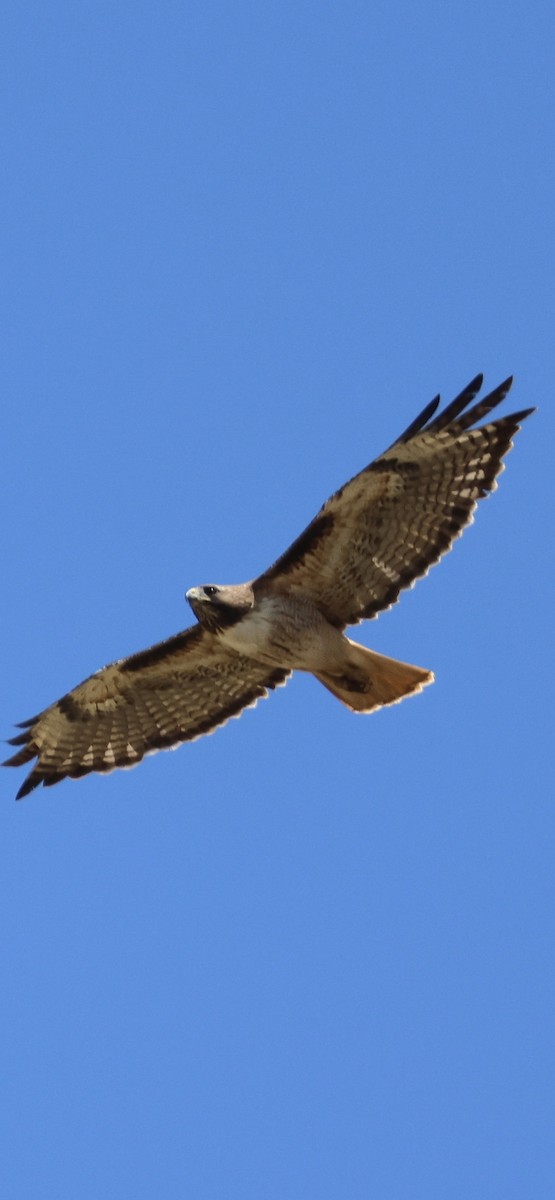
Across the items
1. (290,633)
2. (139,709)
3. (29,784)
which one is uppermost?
(29,784)

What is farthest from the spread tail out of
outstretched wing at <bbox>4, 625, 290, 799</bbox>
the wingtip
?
the wingtip

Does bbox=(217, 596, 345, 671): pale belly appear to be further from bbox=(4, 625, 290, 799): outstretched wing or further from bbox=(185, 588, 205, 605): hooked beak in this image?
bbox=(4, 625, 290, 799): outstretched wing

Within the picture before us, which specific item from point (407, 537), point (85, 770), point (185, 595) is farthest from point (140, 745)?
point (407, 537)

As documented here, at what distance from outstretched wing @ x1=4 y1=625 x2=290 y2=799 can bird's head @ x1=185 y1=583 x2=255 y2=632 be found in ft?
2.38

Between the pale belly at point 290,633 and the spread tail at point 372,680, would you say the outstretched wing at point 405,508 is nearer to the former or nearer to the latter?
the pale belly at point 290,633

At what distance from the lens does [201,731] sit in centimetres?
1341

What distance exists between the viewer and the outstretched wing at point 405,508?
11977 millimetres

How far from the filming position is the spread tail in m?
12.2

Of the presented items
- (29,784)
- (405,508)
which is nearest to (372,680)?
(405,508)

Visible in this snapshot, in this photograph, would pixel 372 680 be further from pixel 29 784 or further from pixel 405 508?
pixel 29 784

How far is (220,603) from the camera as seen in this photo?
12.1m

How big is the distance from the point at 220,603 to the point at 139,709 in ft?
Result: 5.46

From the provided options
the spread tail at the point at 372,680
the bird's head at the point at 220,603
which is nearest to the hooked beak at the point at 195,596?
the bird's head at the point at 220,603

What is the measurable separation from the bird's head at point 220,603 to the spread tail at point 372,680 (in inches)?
27.5
